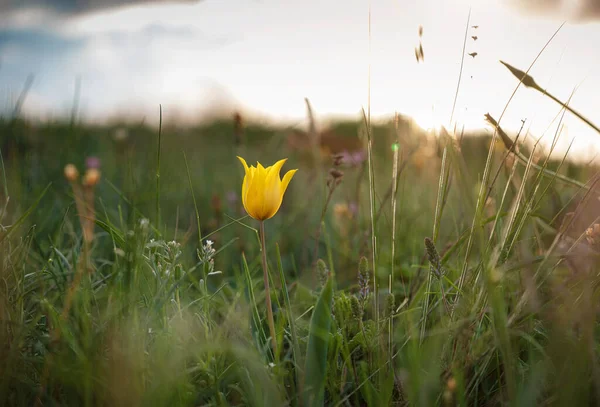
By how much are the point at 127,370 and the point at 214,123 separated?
6.28 meters

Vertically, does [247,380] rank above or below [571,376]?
below

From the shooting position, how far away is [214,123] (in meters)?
6.98

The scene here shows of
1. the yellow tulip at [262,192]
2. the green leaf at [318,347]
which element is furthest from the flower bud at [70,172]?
the green leaf at [318,347]

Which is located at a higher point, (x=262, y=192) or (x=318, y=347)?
(x=262, y=192)

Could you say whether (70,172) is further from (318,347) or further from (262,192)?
(318,347)

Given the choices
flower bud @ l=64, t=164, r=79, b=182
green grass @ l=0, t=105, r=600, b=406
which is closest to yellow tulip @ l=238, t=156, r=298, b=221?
green grass @ l=0, t=105, r=600, b=406

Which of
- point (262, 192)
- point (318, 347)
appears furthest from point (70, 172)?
point (318, 347)

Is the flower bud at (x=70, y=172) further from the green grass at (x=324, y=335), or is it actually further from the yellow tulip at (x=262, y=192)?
the yellow tulip at (x=262, y=192)

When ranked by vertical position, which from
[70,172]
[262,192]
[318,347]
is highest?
[262,192]

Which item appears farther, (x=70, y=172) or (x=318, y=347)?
(x=70, y=172)

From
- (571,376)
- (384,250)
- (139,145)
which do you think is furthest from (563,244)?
(139,145)

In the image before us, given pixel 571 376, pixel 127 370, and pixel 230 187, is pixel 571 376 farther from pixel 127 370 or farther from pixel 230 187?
pixel 230 187

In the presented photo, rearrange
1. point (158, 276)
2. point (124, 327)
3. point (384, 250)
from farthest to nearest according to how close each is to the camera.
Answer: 1. point (384, 250)
2. point (158, 276)
3. point (124, 327)

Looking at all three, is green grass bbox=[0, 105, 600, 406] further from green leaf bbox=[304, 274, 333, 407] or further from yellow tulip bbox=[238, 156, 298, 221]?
yellow tulip bbox=[238, 156, 298, 221]
